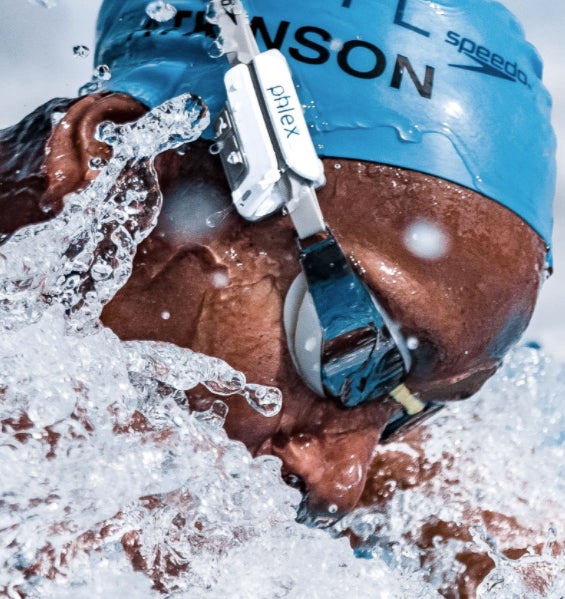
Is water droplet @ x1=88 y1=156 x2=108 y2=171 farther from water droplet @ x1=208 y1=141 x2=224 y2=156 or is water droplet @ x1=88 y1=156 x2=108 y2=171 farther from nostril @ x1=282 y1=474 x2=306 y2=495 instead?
nostril @ x1=282 y1=474 x2=306 y2=495

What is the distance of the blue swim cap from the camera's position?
0.89 m

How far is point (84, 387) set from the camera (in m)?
0.87

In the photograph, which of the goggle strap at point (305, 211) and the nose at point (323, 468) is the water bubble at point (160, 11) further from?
the nose at point (323, 468)

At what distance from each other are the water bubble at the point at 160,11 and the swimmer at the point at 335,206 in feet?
0.05

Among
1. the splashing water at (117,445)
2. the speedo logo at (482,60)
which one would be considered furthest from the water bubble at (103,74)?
the speedo logo at (482,60)

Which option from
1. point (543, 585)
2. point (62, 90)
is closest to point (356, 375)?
point (543, 585)

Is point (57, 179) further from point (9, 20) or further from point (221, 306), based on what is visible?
point (9, 20)

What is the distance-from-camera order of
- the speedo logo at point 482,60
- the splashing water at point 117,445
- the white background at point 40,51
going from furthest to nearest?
the white background at point 40,51 < the speedo logo at point 482,60 < the splashing water at point 117,445

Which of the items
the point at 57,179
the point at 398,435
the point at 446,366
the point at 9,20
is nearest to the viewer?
the point at 57,179

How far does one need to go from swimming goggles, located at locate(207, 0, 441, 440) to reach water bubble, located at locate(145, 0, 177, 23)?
2.3 inches

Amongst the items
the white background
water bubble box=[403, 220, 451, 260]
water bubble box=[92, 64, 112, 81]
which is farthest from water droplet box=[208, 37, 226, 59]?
the white background

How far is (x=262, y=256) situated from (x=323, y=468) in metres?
0.22

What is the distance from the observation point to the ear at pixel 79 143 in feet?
2.81

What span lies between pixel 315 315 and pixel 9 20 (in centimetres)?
82
